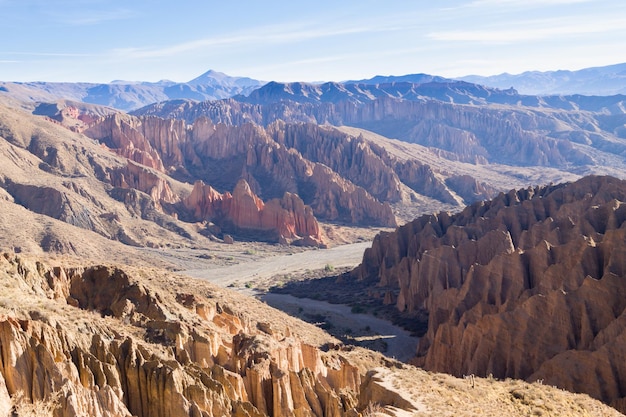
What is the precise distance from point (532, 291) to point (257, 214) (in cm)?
9432

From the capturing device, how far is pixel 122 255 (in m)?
109

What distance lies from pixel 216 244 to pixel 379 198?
225 feet

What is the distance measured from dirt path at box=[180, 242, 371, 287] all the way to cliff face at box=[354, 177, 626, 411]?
24791 millimetres

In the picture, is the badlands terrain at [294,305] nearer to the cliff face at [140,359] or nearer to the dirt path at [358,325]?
the cliff face at [140,359]

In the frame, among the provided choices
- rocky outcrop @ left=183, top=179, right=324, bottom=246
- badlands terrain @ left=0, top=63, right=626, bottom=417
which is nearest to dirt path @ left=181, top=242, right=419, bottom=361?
badlands terrain @ left=0, top=63, right=626, bottom=417

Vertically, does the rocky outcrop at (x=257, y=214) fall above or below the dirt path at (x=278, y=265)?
above

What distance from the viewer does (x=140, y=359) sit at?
3027cm

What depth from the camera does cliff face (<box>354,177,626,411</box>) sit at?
1761 inches

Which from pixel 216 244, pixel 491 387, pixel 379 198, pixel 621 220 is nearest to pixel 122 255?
pixel 216 244

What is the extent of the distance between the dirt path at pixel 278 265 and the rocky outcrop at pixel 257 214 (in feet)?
25.8

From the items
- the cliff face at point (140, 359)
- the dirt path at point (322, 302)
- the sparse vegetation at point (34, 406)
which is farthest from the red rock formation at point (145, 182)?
the sparse vegetation at point (34, 406)

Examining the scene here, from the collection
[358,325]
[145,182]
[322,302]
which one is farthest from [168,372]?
[145,182]

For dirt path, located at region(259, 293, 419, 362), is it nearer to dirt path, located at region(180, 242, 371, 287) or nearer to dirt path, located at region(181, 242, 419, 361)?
dirt path, located at region(181, 242, 419, 361)

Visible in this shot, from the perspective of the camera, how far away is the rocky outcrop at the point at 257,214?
142m
